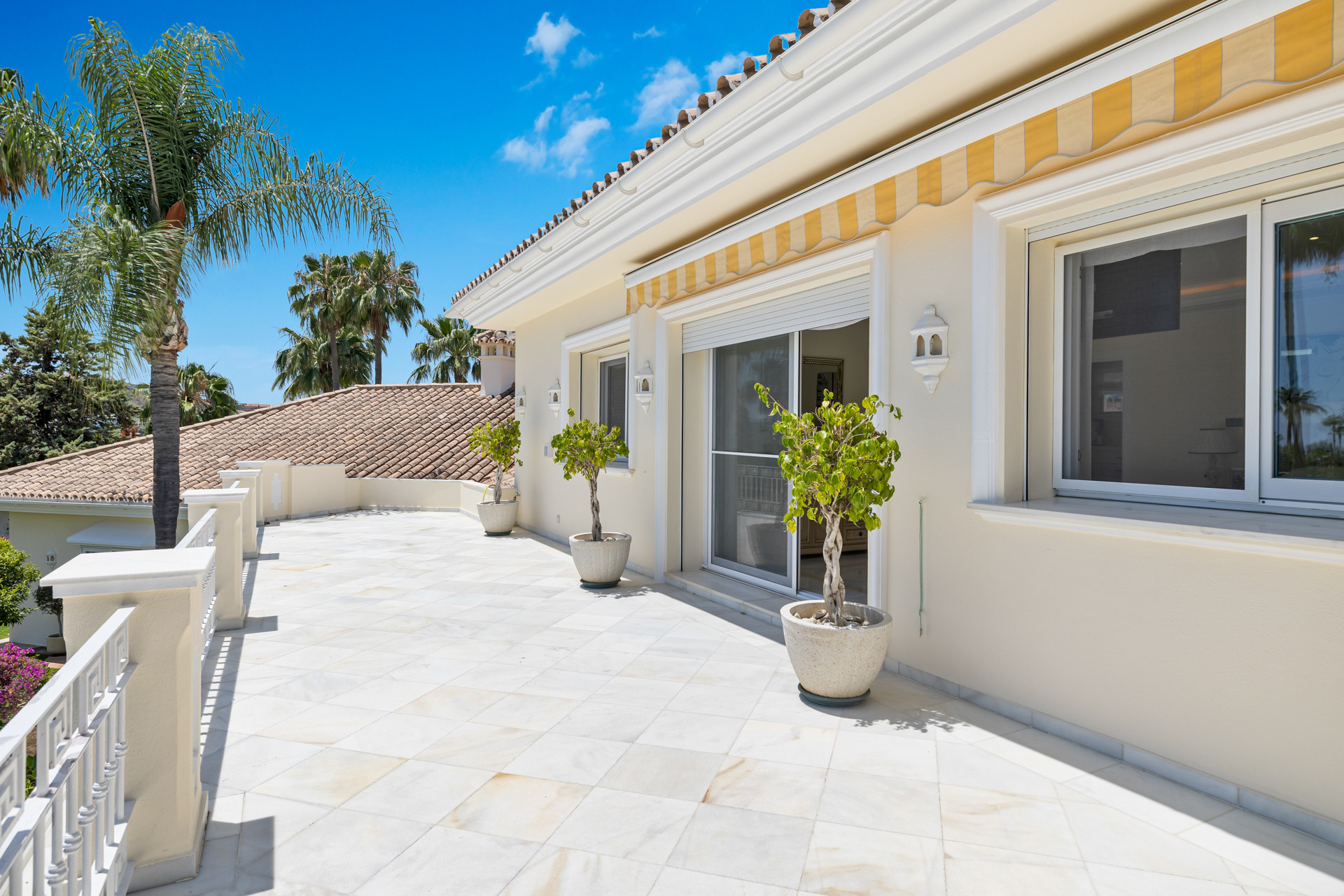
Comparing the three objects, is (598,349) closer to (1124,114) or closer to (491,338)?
(491,338)

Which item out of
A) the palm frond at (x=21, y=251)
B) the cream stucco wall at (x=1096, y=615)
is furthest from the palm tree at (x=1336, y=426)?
the palm frond at (x=21, y=251)

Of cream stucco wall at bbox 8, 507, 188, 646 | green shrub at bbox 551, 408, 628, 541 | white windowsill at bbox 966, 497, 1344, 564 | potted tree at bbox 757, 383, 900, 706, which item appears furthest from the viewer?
cream stucco wall at bbox 8, 507, 188, 646

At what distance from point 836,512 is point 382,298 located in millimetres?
40766

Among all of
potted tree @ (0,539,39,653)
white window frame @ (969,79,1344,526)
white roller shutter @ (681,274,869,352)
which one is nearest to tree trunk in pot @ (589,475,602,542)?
white roller shutter @ (681,274,869,352)

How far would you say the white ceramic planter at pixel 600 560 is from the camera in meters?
9.39

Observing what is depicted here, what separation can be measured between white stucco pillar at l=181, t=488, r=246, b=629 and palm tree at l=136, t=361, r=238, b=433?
37262 mm

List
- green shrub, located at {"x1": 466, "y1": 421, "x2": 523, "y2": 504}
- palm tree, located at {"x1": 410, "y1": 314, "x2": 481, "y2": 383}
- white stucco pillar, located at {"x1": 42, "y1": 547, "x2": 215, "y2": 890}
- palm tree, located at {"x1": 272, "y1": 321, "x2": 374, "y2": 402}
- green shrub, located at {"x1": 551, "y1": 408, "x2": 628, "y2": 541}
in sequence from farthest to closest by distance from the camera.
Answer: palm tree, located at {"x1": 410, "y1": 314, "x2": 481, "y2": 383} < palm tree, located at {"x1": 272, "y1": 321, "x2": 374, "y2": 402} < green shrub, located at {"x1": 466, "y1": 421, "x2": 523, "y2": 504} < green shrub, located at {"x1": 551, "y1": 408, "x2": 628, "y2": 541} < white stucco pillar, located at {"x1": 42, "y1": 547, "x2": 215, "y2": 890}

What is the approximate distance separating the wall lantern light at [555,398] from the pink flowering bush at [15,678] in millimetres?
8560

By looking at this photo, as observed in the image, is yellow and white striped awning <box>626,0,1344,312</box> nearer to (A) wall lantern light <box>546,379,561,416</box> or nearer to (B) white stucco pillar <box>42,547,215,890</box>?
(B) white stucco pillar <box>42,547,215,890</box>

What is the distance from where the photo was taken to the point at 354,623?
25.3 ft

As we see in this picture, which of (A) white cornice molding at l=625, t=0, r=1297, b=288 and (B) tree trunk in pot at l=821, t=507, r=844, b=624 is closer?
(A) white cornice molding at l=625, t=0, r=1297, b=288

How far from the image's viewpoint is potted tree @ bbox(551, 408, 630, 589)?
942cm

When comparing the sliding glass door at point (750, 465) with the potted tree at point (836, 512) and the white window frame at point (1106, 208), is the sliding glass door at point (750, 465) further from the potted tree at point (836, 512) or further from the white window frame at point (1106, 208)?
the white window frame at point (1106, 208)

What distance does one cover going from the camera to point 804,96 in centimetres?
570
